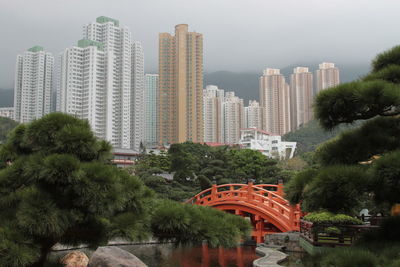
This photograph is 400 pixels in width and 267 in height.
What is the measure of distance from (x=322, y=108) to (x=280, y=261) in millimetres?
7455

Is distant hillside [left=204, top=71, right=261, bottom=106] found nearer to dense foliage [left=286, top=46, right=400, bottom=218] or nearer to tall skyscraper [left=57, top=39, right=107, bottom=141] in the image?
tall skyscraper [left=57, top=39, right=107, bottom=141]

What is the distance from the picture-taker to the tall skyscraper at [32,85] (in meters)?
62.7

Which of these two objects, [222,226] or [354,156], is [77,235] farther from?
[354,156]

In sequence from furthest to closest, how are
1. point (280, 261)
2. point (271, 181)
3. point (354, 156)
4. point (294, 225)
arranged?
point (271, 181) < point (294, 225) < point (280, 261) < point (354, 156)

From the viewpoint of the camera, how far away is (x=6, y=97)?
133000mm

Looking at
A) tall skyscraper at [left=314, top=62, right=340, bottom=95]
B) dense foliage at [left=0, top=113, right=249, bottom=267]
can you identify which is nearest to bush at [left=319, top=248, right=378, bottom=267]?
dense foliage at [left=0, top=113, right=249, bottom=267]

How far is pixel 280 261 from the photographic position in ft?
34.7

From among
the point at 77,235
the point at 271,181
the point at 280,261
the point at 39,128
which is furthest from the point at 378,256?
the point at 271,181

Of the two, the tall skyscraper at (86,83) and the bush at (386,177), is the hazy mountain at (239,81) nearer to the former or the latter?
the tall skyscraper at (86,83)

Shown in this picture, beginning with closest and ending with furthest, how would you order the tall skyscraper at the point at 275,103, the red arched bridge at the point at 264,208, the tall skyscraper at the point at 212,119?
1. the red arched bridge at the point at 264,208
2. the tall skyscraper at the point at 212,119
3. the tall skyscraper at the point at 275,103

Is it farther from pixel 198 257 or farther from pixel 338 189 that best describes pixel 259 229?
pixel 338 189

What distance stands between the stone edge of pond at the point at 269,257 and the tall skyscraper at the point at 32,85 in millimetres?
56674

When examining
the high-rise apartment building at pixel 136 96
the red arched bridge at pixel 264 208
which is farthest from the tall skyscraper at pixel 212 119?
the red arched bridge at pixel 264 208

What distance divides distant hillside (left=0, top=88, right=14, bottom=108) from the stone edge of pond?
428 feet
